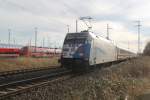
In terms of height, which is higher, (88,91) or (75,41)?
(75,41)

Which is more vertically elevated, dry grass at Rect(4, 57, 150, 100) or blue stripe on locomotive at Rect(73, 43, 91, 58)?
blue stripe on locomotive at Rect(73, 43, 91, 58)

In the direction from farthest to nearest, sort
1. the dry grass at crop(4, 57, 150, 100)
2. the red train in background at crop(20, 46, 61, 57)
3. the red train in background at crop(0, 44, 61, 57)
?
the red train in background at crop(20, 46, 61, 57)
the red train in background at crop(0, 44, 61, 57)
the dry grass at crop(4, 57, 150, 100)

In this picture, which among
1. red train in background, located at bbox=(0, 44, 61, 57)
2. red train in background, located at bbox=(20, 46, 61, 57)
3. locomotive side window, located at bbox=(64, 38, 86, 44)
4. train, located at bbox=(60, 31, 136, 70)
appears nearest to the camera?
train, located at bbox=(60, 31, 136, 70)

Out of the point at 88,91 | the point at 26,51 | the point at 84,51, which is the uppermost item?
the point at 26,51

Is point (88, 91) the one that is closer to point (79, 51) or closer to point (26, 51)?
point (79, 51)

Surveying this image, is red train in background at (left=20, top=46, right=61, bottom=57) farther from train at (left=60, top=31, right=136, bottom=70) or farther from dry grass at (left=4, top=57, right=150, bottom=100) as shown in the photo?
dry grass at (left=4, top=57, right=150, bottom=100)

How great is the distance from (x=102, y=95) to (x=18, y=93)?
3619 mm

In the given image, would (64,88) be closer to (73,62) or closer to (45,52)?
(73,62)

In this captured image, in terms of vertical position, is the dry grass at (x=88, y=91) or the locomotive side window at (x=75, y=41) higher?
the locomotive side window at (x=75, y=41)

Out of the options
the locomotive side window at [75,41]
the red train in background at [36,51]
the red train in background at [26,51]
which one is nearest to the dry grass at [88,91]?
the locomotive side window at [75,41]

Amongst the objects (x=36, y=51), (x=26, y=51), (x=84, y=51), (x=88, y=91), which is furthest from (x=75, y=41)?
(x=36, y=51)

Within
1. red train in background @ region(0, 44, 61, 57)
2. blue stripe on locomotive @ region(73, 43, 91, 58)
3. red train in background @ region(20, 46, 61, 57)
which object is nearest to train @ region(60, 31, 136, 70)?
blue stripe on locomotive @ region(73, 43, 91, 58)

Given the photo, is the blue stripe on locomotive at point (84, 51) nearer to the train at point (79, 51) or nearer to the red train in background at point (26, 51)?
the train at point (79, 51)

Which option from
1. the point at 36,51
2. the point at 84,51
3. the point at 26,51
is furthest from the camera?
the point at 36,51
